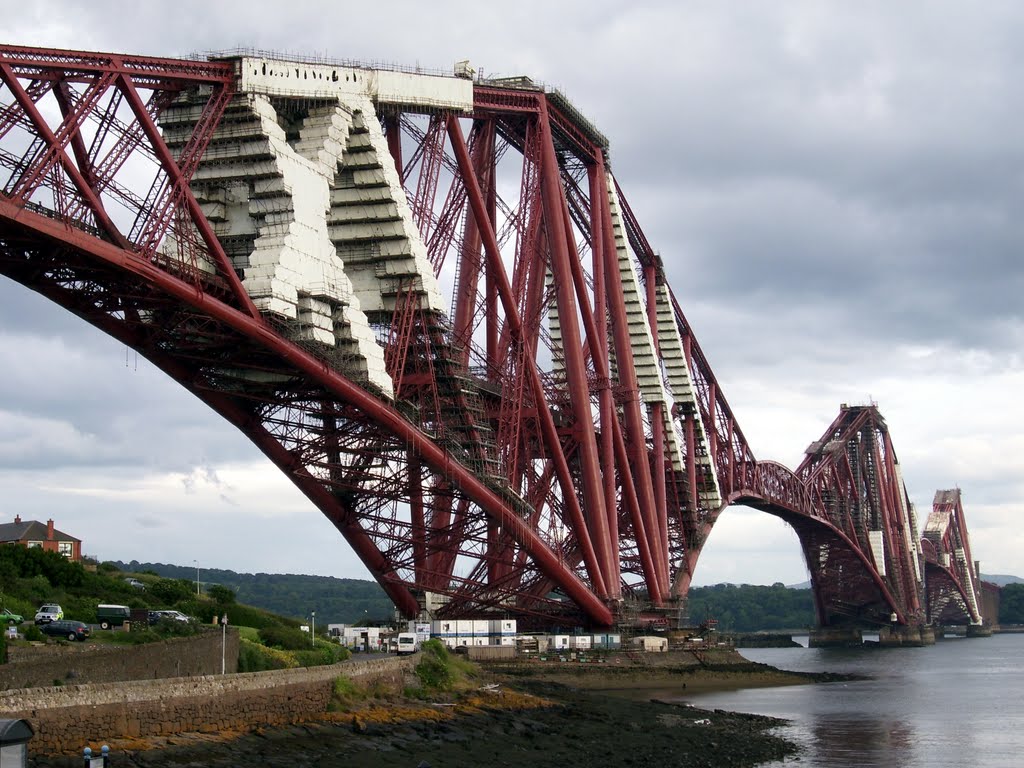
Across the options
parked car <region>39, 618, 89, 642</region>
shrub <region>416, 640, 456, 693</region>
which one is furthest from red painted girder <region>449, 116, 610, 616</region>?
parked car <region>39, 618, 89, 642</region>

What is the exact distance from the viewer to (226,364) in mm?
64375

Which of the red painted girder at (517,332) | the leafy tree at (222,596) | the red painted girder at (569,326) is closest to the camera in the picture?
the leafy tree at (222,596)

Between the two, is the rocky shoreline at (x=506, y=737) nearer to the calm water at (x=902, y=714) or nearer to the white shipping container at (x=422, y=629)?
the calm water at (x=902, y=714)

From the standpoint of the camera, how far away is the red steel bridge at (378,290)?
181 ft

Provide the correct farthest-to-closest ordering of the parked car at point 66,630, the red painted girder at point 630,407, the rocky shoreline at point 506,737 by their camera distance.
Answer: the red painted girder at point 630,407
the parked car at point 66,630
the rocky shoreline at point 506,737

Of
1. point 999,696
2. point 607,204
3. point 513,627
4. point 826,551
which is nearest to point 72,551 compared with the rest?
point 513,627

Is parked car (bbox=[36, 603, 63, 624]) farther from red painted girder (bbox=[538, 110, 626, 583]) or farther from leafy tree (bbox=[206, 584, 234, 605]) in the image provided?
red painted girder (bbox=[538, 110, 626, 583])

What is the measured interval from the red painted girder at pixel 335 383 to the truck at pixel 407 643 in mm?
8218

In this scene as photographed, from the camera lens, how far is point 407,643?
7700 centimetres

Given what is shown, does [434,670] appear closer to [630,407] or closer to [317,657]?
[317,657]

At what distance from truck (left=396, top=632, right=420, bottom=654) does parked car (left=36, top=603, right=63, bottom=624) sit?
24447 mm

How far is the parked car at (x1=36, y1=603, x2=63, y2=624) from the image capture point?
5034 cm

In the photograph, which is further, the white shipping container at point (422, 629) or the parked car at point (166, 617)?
the white shipping container at point (422, 629)

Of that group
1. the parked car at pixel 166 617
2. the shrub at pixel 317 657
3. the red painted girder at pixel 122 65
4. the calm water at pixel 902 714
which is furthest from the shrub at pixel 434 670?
the red painted girder at pixel 122 65
